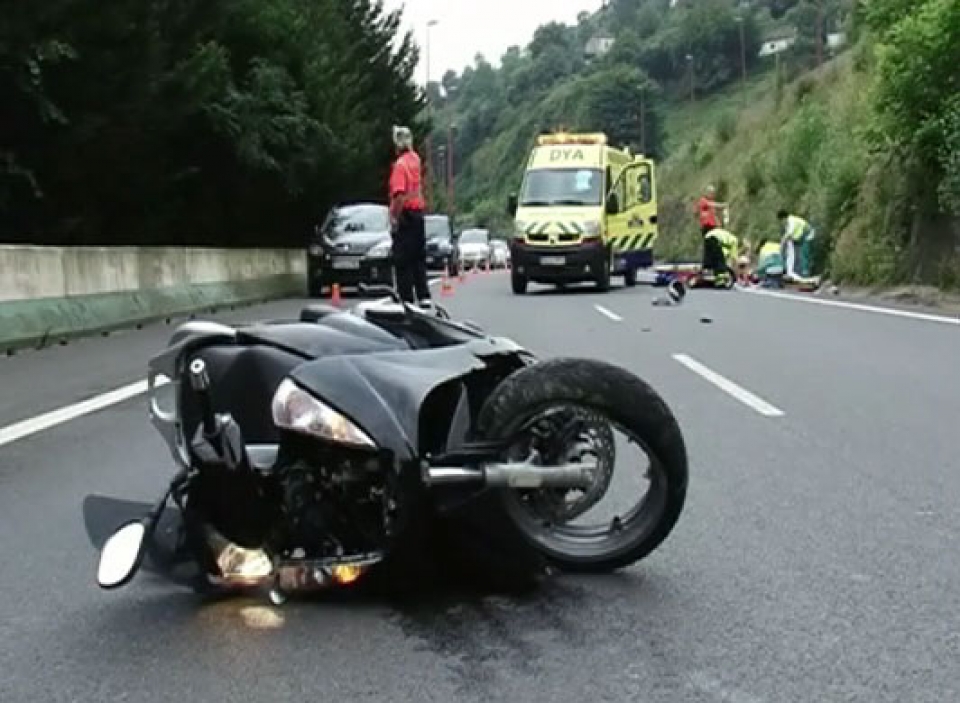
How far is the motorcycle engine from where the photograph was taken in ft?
14.2

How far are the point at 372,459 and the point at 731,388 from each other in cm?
629

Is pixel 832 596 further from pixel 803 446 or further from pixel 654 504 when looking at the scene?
pixel 803 446

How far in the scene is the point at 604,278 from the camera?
89.6 feet

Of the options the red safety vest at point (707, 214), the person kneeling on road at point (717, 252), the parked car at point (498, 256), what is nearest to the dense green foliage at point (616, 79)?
the parked car at point (498, 256)

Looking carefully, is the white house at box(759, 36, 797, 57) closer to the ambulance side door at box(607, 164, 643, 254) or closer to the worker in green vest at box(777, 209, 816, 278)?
the ambulance side door at box(607, 164, 643, 254)

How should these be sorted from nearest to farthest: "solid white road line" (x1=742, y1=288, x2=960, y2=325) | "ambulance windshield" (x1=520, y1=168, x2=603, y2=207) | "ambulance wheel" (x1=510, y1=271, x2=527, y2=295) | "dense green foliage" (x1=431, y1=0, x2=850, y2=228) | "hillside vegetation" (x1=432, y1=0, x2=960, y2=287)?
"solid white road line" (x1=742, y1=288, x2=960, y2=325), "hillside vegetation" (x1=432, y1=0, x2=960, y2=287), "ambulance wheel" (x1=510, y1=271, x2=527, y2=295), "ambulance windshield" (x1=520, y1=168, x2=603, y2=207), "dense green foliage" (x1=431, y1=0, x2=850, y2=228)

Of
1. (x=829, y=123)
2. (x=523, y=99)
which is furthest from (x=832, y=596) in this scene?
(x=523, y=99)

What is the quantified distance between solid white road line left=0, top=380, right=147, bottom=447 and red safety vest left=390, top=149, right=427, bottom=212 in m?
4.81

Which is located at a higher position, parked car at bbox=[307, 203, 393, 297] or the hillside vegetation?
the hillside vegetation

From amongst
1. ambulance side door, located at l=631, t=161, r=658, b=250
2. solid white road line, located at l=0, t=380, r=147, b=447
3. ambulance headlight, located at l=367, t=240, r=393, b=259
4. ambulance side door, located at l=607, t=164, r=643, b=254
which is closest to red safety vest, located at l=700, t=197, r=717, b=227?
ambulance side door, located at l=607, t=164, r=643, b=254

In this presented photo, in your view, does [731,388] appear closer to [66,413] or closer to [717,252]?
[66,413]

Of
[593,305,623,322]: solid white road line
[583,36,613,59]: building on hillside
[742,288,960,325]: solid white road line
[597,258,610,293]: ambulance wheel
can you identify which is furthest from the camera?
[583,36,613,59]: building on hillside

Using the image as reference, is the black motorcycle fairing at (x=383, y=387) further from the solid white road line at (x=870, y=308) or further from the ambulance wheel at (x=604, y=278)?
the ambulance wheel at (x=604, y=278)

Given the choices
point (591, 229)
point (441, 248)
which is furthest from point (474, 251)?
point (591, 229)
